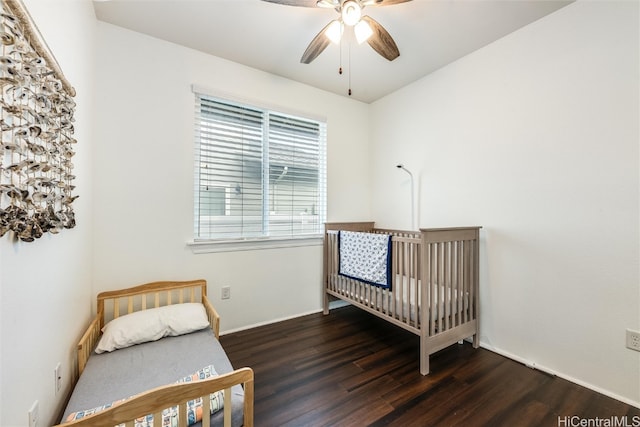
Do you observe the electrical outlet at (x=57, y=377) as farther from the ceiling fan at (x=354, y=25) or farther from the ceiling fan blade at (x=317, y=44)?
the ceiling fan blade at (x=317, y=44)

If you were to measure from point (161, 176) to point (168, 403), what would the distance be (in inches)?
67.9

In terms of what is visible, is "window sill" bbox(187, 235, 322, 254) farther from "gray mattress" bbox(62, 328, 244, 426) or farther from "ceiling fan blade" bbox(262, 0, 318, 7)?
"ceiling fan blade" bbox(262, 0, 318, 7)

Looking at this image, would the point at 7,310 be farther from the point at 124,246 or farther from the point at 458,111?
the point at 458,111

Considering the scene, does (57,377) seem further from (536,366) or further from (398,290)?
(536,366)

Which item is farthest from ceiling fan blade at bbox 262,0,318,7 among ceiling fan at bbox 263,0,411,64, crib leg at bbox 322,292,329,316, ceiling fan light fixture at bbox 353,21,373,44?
crib leg at bbox 322,292,329,316

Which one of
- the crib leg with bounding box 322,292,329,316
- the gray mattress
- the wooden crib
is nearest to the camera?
the gray mattress

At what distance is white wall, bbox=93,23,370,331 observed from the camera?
191cm

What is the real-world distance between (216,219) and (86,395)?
1405 millimetres

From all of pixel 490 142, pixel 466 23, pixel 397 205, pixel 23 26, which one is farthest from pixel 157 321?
pixel 466 23

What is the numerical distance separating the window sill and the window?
0.05 metres

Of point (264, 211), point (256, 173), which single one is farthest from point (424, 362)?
point (256, 173)

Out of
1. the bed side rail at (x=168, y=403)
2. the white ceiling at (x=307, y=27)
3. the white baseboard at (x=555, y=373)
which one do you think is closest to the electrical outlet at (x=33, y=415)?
the bed side rail at (x=168, y=403)

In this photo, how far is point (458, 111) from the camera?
2357 millimetres

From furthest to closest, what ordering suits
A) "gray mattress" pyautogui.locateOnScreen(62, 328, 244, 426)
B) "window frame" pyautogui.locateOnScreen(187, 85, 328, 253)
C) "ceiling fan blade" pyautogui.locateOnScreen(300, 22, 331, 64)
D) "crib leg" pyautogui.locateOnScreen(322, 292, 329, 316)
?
"crib leg" pyautogui.locateOnScreen(322, 292, 329, 316)
"window frame" pyautogui.locateOnScreen(187, 85, 328, 253)
"ceiling fan blade" pyautogui.locateOnScreen(300, 22, 331, 64)
"gray mattress" pyautogui.locateOnScreen(62, 328, 244, 426)
